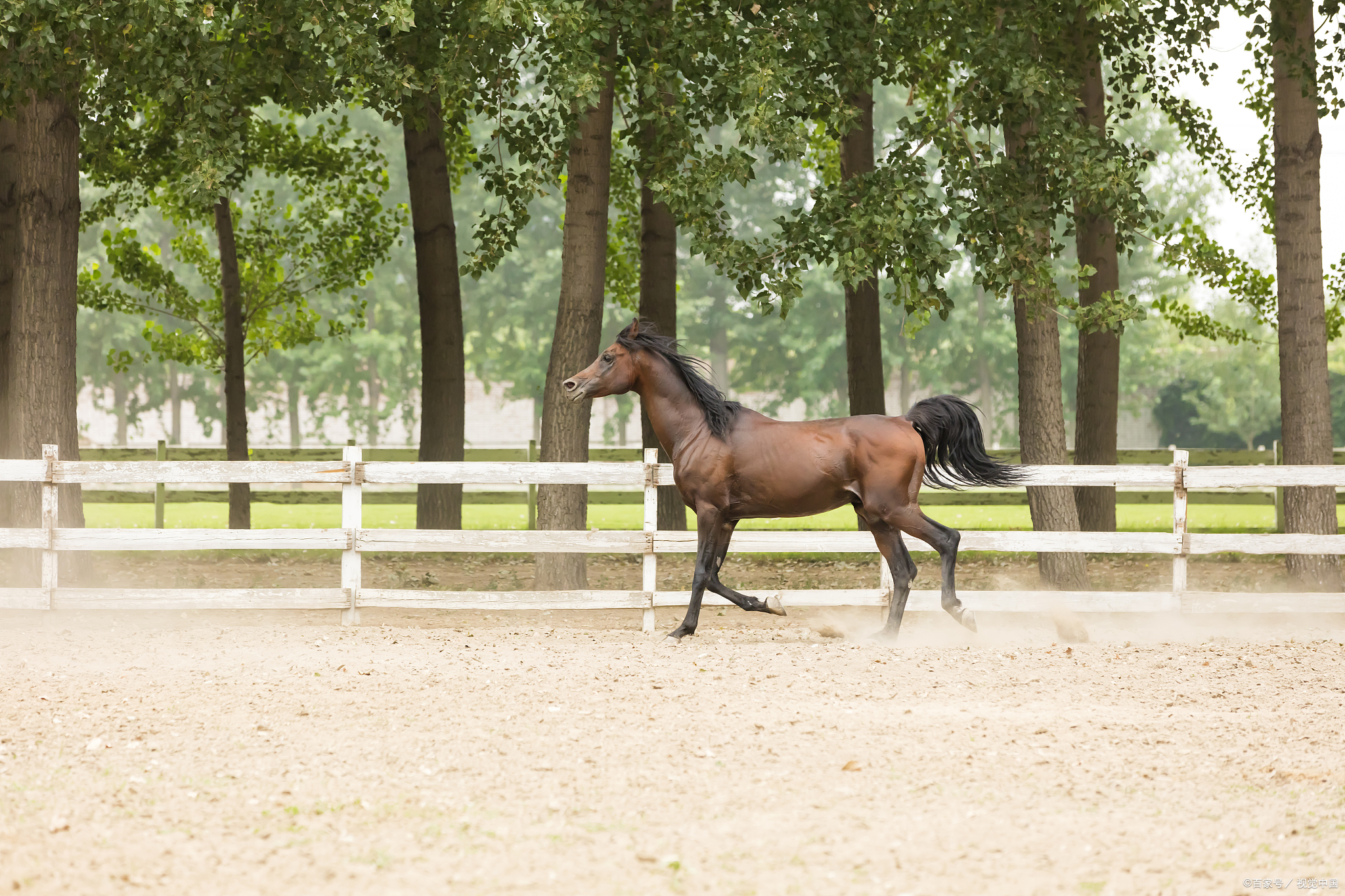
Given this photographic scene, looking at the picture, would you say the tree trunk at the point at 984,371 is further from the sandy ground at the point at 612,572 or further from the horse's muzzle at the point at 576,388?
the horse's muzzle at the point at 576,388

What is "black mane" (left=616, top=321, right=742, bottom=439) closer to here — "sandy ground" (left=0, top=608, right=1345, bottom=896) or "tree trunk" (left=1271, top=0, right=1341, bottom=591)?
"sandy ground" (left=0, top=608, right=1345, bottom=896)

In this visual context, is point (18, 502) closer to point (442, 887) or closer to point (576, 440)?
point (576, 440)

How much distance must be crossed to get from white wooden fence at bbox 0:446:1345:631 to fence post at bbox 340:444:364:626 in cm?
1

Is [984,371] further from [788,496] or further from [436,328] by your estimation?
[788,496]

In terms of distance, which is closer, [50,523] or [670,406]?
[670,406]

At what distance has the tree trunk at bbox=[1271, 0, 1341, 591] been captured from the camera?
40.7 ft

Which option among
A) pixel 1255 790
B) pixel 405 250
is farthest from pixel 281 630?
pixel 405 250

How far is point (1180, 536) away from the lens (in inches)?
410

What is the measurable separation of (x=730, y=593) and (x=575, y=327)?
3.39m

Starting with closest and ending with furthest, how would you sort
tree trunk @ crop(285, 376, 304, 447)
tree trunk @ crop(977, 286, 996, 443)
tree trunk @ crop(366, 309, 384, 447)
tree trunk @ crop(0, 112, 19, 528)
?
tree trunk @ crop(0, 112, 19, 528)
tree trunk @ crop(977, 286, 996, 443)
tree trunk @ crop(285, 376, 304, 447)
tree trunk @ crop(366, 309, 384, 447)

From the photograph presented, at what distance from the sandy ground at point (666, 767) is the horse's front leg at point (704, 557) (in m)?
0.31

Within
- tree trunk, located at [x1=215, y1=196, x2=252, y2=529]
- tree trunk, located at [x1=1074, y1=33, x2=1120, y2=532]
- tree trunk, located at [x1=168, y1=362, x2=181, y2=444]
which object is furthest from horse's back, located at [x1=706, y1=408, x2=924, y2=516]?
tree trunk, located at [x1=168, y1=362, x2=181, y2=444]

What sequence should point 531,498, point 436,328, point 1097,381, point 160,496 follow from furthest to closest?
point 160,496
point 531,498
point 1097,381
point 436,328

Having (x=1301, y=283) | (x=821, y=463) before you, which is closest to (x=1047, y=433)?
(x=1301, y=283)
